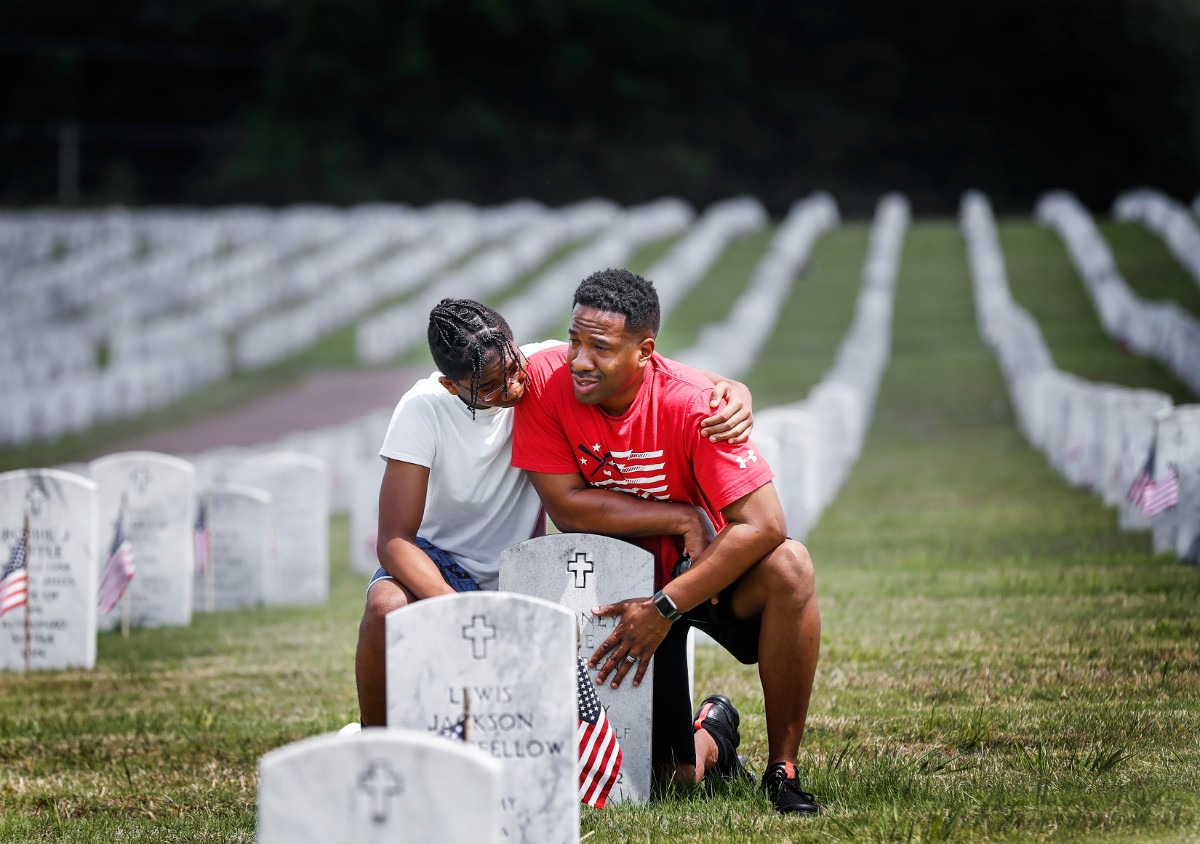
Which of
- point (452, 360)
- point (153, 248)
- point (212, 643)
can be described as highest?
point (153, 248)

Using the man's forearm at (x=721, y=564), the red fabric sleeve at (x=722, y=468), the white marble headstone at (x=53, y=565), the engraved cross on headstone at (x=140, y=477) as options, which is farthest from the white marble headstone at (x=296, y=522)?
the man's forearm at (x=721, y=564)

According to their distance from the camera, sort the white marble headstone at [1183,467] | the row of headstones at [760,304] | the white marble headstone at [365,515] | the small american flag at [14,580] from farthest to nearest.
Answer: the row of headstones at [760,304] → the white marble headstone at [365,515] → the white marble headstone at [1183,467] → the small american flag at [14,580]

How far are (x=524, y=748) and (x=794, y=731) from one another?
4.37ft

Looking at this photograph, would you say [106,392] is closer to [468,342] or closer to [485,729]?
[468,342]

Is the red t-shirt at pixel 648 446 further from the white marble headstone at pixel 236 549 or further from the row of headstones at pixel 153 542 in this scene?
the white marble headstone at pixel 236 549

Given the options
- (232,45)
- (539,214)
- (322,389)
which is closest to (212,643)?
(322,389)

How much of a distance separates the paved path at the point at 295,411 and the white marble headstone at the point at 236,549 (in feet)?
40.0

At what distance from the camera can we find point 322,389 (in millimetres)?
29094

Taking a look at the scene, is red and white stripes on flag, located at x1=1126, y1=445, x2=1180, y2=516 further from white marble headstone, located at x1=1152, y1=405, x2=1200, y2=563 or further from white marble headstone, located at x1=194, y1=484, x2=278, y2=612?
white marble headstone, located at x1=194, y1=484, x2=278, y2=612

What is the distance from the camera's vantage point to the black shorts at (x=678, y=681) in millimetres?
5332

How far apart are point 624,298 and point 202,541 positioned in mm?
6332

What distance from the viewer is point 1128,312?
26.1 metres

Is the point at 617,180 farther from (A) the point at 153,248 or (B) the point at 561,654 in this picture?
(B) the point at 561,654

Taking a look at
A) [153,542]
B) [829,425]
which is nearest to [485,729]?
[153,542]
